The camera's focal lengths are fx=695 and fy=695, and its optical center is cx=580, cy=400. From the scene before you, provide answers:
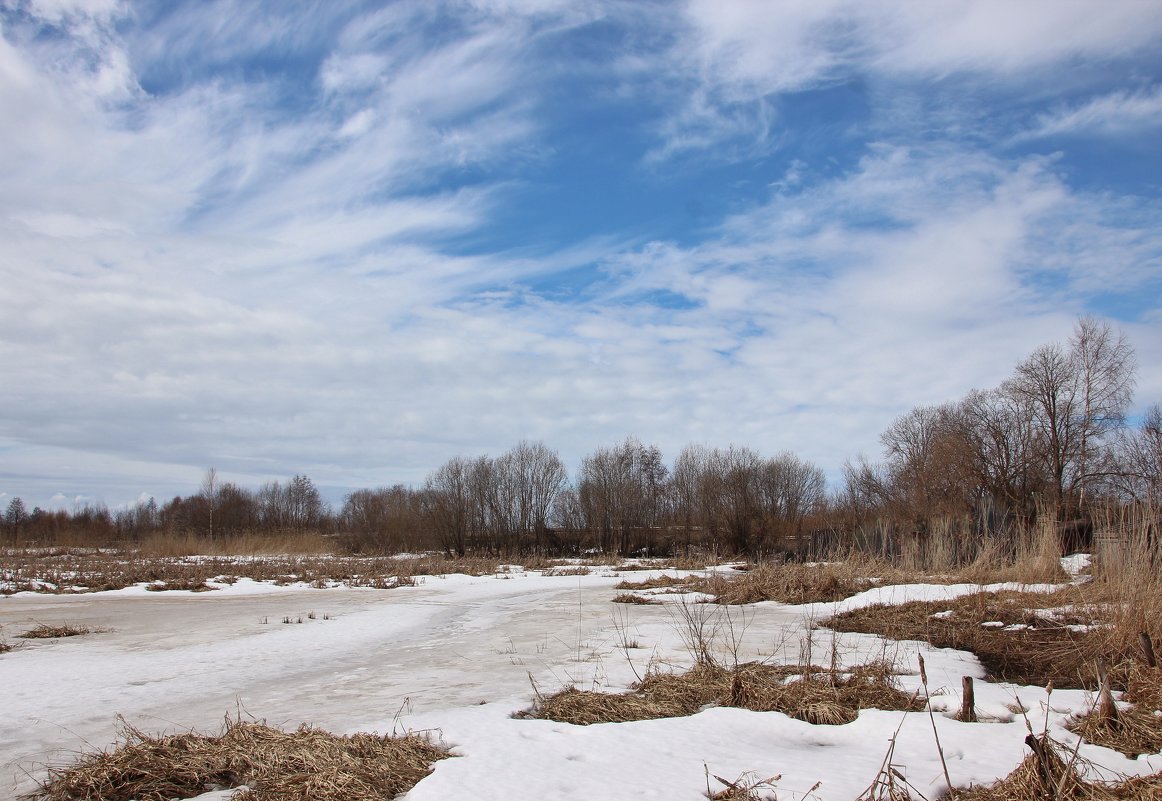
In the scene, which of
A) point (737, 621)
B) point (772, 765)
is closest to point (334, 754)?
point (772, 765)

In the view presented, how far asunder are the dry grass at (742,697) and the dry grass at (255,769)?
1357 mm

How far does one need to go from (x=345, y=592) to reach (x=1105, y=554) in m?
15.7

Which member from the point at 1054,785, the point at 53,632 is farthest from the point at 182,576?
the point at 1054,785

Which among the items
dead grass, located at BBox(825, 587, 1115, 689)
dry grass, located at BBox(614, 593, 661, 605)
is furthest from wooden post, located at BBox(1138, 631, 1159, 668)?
dry grass, located at BBox(614, 593, 661, 605)

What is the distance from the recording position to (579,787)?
354cm

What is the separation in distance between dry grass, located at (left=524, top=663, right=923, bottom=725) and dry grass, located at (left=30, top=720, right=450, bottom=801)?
1.36 m

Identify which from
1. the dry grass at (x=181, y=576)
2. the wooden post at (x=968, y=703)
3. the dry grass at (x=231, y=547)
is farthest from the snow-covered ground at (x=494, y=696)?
the dry grass at (x=231, y=547)

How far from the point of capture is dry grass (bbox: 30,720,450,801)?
357 cm

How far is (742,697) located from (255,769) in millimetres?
3388

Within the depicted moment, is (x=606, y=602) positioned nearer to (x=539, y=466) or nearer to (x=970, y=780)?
(x=970, y=780)

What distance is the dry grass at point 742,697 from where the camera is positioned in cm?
501

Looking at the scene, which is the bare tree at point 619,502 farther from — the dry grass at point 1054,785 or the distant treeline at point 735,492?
the dry grass at point 1054,785

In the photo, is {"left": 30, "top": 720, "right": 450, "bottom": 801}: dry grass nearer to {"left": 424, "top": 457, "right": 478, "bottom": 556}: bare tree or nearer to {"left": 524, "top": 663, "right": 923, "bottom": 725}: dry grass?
{"left": 524, "top": 663, "right": 923, "bottom": 725}: dry grass

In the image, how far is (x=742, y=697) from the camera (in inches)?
210
